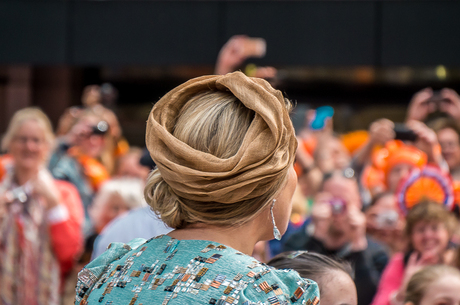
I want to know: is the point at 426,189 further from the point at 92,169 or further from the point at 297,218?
the point at 92,169

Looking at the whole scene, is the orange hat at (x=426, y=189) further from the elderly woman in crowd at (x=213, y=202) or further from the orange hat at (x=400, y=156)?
the elderly woman in crowd at (x=213, y=202)

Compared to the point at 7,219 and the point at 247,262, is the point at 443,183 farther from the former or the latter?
the point at 247,262

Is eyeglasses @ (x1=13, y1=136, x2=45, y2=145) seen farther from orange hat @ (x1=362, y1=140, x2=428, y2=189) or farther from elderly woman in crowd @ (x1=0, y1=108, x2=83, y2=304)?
orange hat @ (x1=362, y1=140, x2=428, y2=189)

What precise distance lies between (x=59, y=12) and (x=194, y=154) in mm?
6755

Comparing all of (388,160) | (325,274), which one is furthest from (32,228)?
(388,160)

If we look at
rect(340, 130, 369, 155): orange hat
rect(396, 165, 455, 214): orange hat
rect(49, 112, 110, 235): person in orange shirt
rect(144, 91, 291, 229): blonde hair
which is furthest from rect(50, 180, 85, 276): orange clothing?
rect(340, 130, 369, 155): orange hat

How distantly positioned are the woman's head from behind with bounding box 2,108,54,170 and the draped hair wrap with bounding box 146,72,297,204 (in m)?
2.18

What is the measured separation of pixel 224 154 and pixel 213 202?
92 mm

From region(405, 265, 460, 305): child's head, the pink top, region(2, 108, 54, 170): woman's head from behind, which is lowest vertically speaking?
the pink top

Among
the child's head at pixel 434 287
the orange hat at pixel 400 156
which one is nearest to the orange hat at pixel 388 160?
the orange hat at pixel 400 156

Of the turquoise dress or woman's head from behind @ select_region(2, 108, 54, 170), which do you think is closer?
the turquoise dress

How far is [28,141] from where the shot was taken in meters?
3.05

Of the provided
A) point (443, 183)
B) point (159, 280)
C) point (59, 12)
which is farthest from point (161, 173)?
point (59, 12)

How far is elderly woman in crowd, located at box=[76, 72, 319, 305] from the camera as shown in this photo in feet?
3.03
